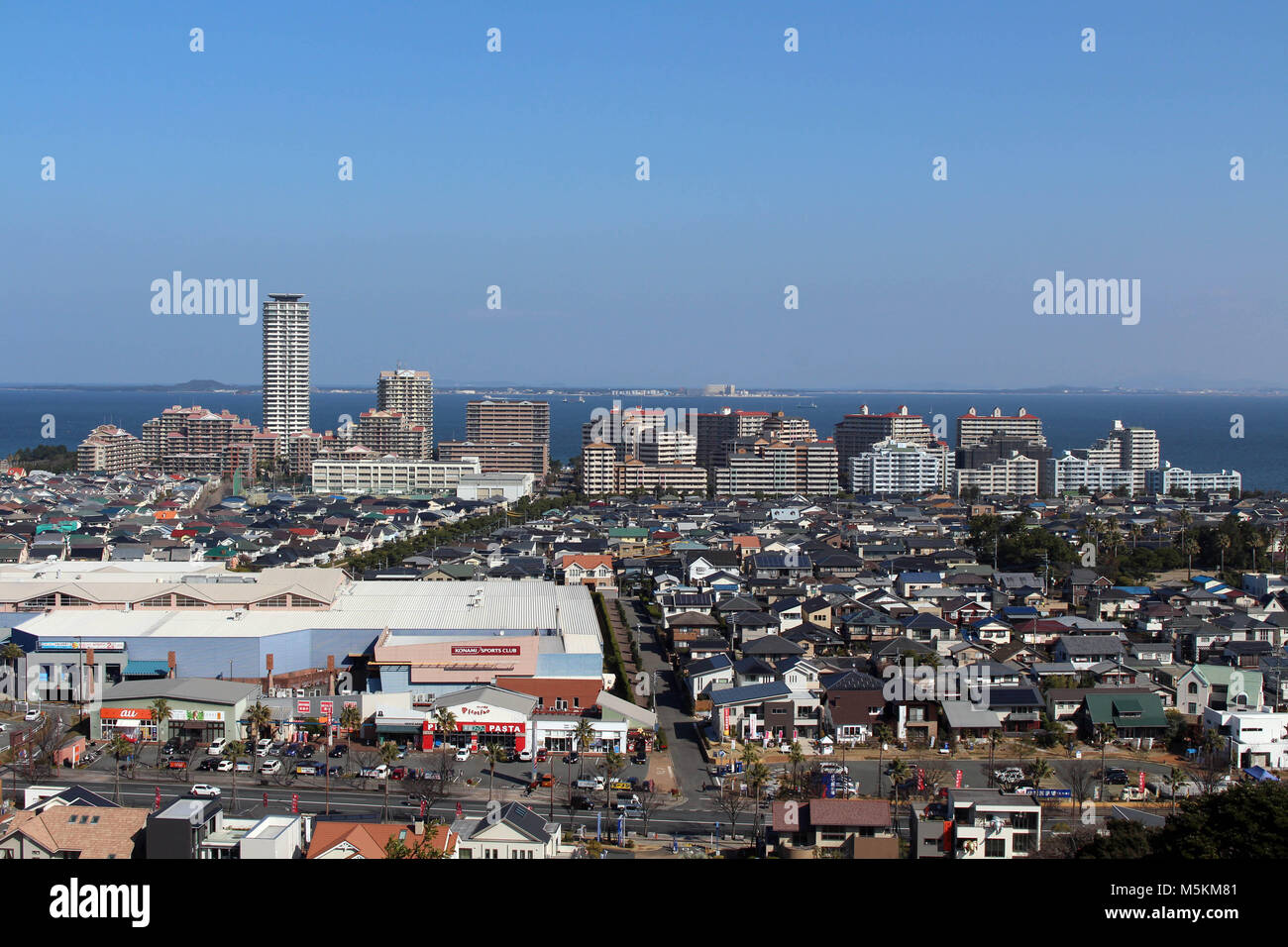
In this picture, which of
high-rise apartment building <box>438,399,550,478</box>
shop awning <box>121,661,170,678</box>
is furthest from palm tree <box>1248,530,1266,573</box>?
high-rise apartment building <box>438,399,550,478</box>

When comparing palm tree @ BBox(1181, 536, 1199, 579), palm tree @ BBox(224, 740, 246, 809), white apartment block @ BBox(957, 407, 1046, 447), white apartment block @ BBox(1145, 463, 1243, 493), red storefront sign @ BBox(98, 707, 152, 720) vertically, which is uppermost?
white apartment block @ BBox(957, 407, 1046, 447)

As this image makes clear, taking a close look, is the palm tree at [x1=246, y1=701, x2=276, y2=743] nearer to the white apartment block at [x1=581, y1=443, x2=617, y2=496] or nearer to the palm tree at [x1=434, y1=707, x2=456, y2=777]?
the palm tree at [x1=434, y1=707, x2=456, y2=777]

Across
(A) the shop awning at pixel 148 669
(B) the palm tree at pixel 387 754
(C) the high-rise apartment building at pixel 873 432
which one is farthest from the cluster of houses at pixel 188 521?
(C) the high-rise apartment building at pixel 873 432

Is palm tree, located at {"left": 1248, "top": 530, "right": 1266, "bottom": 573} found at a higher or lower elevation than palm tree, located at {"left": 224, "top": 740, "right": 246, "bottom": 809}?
higher

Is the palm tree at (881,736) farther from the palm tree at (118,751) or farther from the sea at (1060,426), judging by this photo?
the sea at (1060,426)

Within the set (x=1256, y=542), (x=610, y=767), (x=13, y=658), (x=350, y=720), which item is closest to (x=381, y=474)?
(x=13, y=658)

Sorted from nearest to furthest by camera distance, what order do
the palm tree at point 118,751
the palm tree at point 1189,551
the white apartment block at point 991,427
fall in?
the palm tree at point 118,751
the palm tree at point 1189,551
the white apartment block at point 991,427
